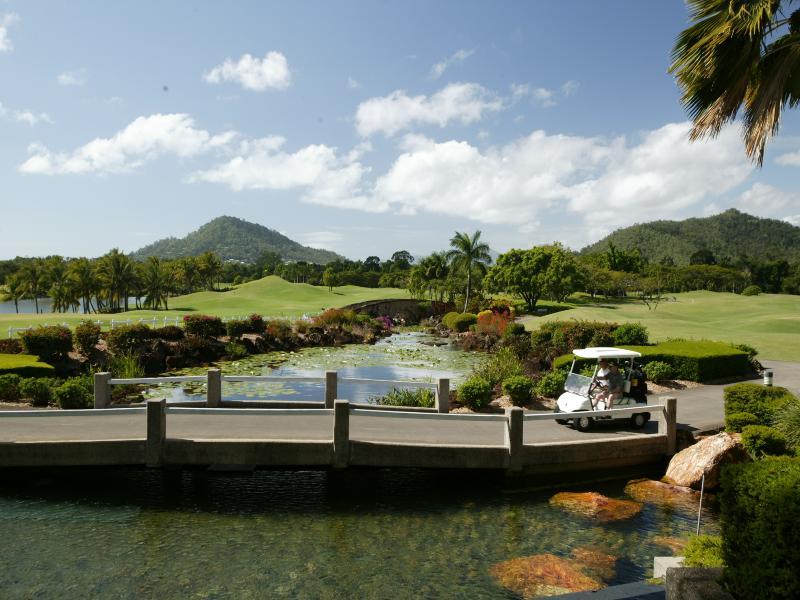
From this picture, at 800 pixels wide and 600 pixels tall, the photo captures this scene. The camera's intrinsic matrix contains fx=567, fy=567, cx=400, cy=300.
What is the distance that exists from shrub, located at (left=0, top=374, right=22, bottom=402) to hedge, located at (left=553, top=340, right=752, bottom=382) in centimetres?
1908

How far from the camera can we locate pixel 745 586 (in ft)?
16.7

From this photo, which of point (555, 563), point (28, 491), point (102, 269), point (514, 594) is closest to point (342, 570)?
point (514, 594)

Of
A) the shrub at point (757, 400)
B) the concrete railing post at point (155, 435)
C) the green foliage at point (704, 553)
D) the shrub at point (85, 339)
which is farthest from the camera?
the shrub at point (85, 339)

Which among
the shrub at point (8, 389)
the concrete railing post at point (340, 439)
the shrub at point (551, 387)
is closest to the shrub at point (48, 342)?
the shrub at point (8, 389)

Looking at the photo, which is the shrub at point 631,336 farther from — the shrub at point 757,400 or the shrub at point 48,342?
the shrub at point 48,342

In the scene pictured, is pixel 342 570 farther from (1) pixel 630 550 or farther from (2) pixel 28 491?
(2) pixel 28 491

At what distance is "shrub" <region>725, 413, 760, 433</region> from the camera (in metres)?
14.1

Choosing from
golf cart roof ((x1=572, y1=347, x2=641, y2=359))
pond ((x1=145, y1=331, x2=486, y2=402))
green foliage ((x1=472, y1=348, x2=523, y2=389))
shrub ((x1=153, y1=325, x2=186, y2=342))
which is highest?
golf cart roof ((x1=572, y1=347, x2=641, y2=359))

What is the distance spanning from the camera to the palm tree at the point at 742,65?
9445 millimetres

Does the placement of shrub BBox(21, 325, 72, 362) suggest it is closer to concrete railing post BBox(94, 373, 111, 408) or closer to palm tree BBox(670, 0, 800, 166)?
concrete railing post BBox(94, 373, 111, 408)

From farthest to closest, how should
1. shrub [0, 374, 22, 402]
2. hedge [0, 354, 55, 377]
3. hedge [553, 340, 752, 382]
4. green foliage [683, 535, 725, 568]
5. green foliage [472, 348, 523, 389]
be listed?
hedge [553, 340, 752, 382] < green foliage [472, 348, 523, 389] < hedge [0, 354, 55, 377] < shrub [0, 374, 22, 402] < green foliage [683, 535, 725, 568]

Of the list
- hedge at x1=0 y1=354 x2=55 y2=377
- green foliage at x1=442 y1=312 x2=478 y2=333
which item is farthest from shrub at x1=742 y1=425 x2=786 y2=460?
green foliage at x1=442 y1=312 x2=478 y2=333

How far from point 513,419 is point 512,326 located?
98.0 feet

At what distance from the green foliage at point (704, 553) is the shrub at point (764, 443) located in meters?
5.60
